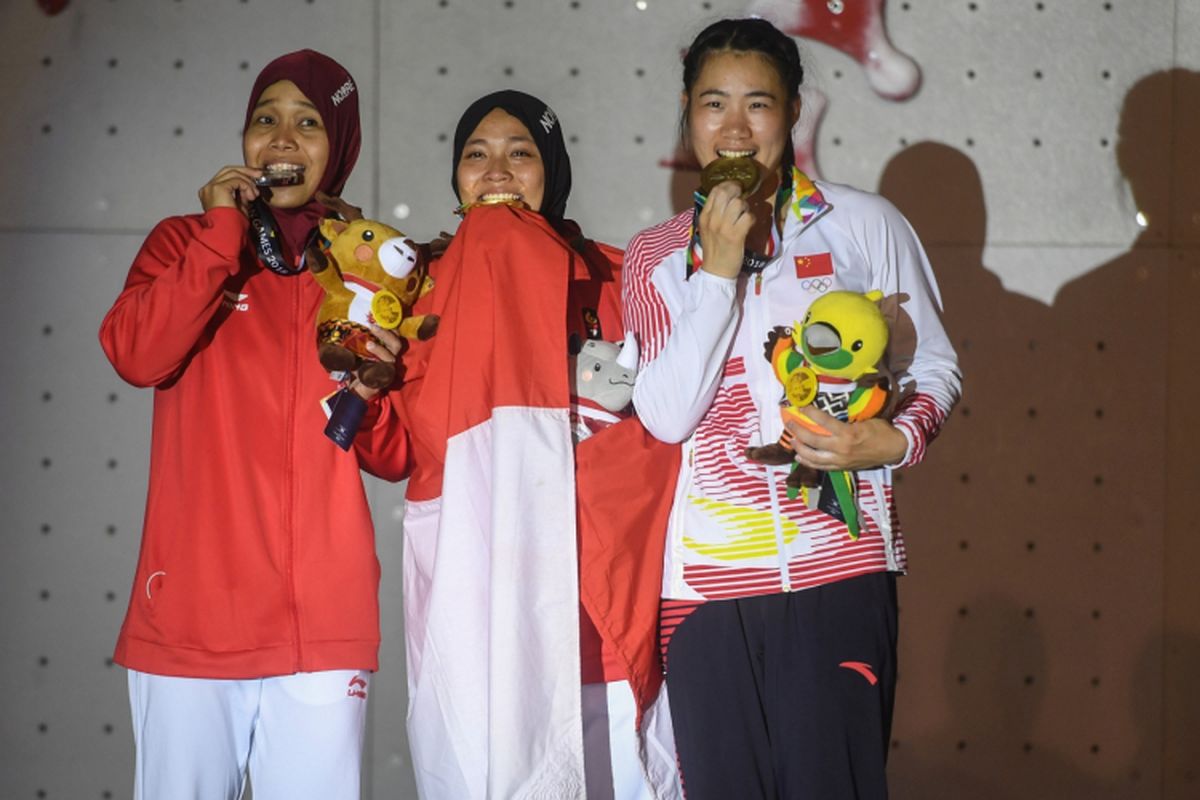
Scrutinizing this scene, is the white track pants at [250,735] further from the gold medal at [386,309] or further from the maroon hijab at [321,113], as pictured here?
the maroon hijab at [321,113]

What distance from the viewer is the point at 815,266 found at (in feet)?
6.43

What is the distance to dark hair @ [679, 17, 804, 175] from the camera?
2.04 metres

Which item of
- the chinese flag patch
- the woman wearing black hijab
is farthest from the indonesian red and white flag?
the chinese flag patch

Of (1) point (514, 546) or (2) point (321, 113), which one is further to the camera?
(2) point (321, 113)

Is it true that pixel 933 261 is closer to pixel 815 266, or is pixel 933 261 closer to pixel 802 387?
Result: pixel 815 266

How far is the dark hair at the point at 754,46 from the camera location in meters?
2.04

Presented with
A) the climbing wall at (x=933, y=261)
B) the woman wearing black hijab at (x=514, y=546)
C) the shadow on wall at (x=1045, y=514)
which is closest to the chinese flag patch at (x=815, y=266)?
the woman wearing black hijab at (x=514, y=546)

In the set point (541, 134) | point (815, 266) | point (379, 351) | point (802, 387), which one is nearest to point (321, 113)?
point (541, 134)

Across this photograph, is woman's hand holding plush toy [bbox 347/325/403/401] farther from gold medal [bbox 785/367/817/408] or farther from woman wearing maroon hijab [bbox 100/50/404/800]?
gold medal [bbox 785/367/817/408]

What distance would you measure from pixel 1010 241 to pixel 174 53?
2.21 m

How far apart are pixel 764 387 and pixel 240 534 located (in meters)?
0.89

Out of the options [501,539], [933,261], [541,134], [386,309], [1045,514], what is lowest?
[1045,514]

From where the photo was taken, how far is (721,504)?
Result: 6.24 feet

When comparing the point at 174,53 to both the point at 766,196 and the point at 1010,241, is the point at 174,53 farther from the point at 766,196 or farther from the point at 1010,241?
the point at 1010,241
